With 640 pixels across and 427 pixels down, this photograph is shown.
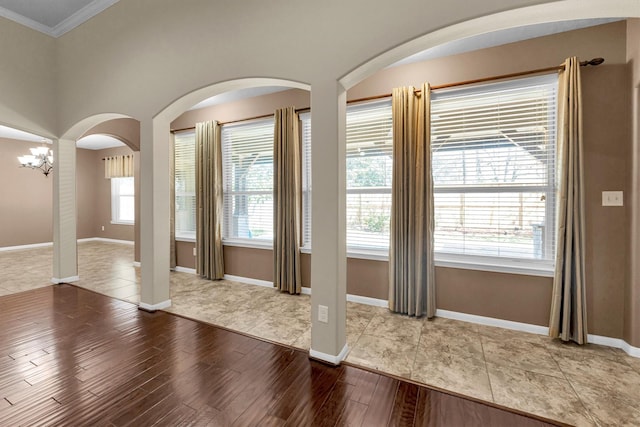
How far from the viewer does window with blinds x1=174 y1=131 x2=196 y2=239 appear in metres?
4.95

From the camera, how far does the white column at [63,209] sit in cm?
412

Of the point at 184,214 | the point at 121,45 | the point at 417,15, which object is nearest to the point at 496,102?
the point at 417,15

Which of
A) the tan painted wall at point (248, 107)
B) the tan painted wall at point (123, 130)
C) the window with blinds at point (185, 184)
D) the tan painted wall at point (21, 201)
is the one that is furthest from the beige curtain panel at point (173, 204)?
the tan painted wall at point (21, 201)

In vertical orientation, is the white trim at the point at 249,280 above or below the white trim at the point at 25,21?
below

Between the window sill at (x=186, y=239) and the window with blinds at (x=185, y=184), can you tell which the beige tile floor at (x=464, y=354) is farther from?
the window with blinds at (x=185, y=184)

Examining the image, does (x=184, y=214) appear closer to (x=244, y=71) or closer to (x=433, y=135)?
(x=244, y=71)

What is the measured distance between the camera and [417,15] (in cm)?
179

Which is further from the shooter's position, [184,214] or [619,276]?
[184,214]

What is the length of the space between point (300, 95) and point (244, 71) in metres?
1.44

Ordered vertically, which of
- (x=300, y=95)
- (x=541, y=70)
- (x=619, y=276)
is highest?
(x=300, y=95)

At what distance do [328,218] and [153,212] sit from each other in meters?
2.20

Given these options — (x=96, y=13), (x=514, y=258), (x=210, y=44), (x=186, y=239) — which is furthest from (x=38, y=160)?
(x=514, y=258)

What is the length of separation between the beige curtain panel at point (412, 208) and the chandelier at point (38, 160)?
7951 millimetres

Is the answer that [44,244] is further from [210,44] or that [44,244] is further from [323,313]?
[323,313]
